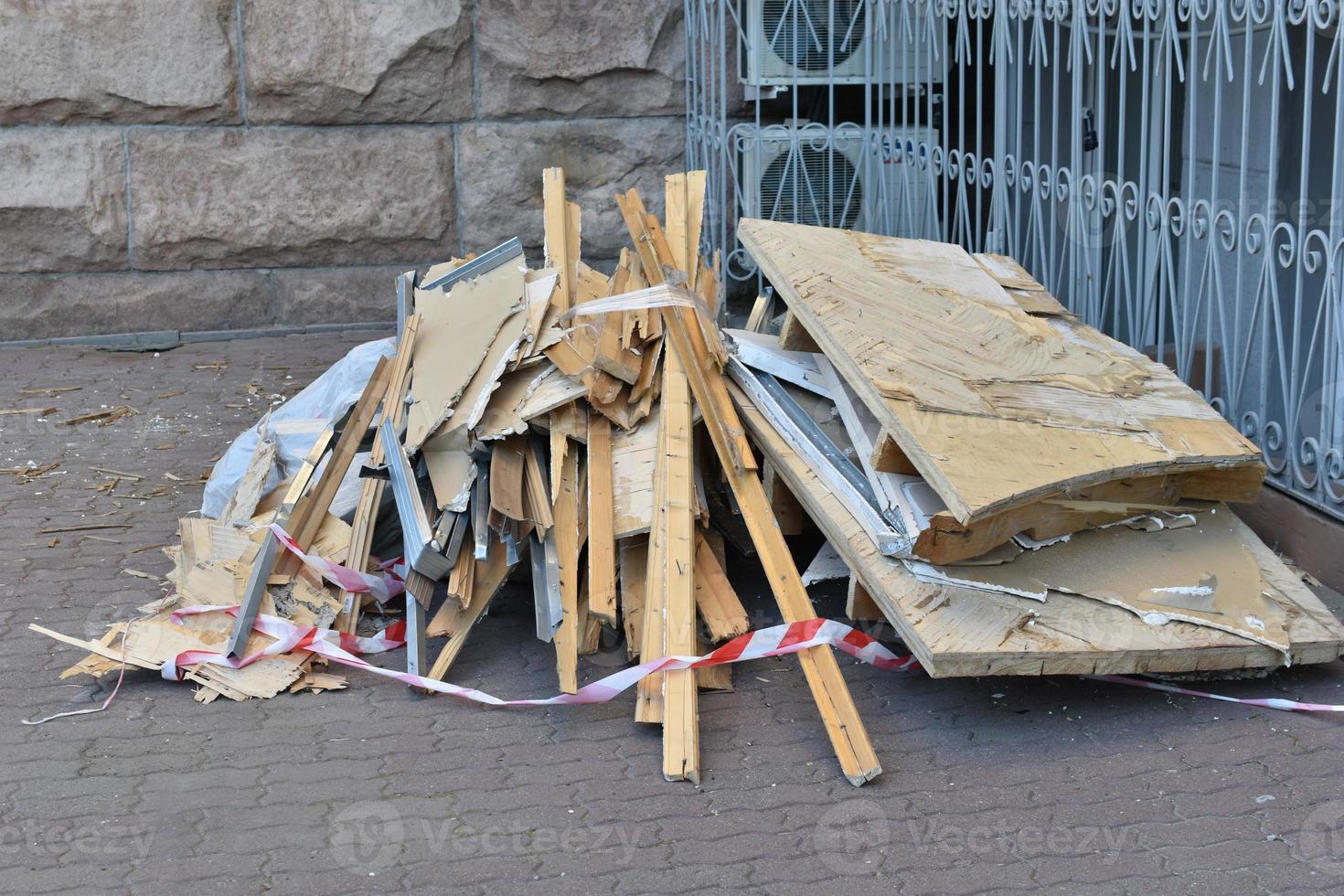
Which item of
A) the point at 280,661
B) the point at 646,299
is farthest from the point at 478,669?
the point at 646,299

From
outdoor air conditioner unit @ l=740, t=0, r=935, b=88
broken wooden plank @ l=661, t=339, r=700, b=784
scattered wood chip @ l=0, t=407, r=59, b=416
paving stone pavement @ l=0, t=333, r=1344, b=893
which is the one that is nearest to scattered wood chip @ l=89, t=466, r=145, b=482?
scattered wood chip @ l=0, t=407, r=59, b=416

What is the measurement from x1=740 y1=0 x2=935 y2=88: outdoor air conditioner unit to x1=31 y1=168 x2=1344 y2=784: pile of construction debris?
7.00 ft

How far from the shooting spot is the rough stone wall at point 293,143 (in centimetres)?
738

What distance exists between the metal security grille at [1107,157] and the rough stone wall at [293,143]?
2.18ft

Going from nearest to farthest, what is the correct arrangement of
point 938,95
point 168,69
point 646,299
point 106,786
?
point 106,786 < point 646,299 < point 938,95 < point 168,69

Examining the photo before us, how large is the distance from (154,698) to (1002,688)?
2408 millimetres

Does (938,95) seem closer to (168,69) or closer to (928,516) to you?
(928,516)

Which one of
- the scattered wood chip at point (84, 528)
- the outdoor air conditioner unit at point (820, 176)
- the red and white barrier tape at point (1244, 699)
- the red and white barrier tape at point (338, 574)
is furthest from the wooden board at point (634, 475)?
the outdoor air conditioner unit at point (820, 176)

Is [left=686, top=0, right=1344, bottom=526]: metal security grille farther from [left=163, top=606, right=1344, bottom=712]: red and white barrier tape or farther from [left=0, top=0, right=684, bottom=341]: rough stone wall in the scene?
[left=163, top=606, right=1344, bottom=712]: red and white barrier tape

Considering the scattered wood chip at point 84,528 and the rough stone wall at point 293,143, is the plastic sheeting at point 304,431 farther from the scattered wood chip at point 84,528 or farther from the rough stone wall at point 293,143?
the rough stone wall at point 293,143

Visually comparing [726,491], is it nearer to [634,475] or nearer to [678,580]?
Result: [634,475]

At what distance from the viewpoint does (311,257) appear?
7.79 m

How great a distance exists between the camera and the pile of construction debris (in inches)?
137

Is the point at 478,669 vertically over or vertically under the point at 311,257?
under
